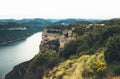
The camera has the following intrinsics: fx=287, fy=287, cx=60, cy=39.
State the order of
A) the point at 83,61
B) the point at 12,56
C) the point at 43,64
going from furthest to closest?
the point at 12,56, the point at 43,64, the point at 83,61

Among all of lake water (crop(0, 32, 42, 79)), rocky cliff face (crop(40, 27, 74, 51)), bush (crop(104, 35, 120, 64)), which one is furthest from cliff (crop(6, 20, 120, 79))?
lake water (crop(0, 32, 42, 79))

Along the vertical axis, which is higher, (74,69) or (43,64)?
(74,69)

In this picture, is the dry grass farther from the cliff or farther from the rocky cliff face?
the rocky cliff face

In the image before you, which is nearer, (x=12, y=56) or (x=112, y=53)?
(x=112, y=53)

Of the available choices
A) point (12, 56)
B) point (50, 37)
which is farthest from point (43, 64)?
point (12, 56)

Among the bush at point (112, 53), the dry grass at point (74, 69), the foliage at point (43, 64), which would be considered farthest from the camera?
the foliage at point (43, 64)

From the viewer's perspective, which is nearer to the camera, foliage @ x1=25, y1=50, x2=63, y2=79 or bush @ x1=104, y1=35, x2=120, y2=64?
bush @ x1=104, y1=35, x2=120, y2=64

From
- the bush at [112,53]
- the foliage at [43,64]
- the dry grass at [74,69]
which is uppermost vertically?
the bush at [112,53]

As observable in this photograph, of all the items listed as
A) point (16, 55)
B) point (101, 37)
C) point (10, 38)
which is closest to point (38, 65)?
point (101, 37)

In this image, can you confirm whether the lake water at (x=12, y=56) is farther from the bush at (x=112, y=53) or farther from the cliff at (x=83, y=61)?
the bush at (x=112, y=53)

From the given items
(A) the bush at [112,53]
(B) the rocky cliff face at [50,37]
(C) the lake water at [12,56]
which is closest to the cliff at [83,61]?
(A) the bush at [112,53]

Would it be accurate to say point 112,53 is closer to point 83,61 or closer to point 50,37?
point 83,61

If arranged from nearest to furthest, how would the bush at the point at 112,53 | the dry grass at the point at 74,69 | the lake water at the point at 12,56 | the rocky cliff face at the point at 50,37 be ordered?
the dry grass at the point at 74,69
the bush at the point at 112,53
the rocky cliff face at the point at 50,37
the lake water at the point at 12,56
